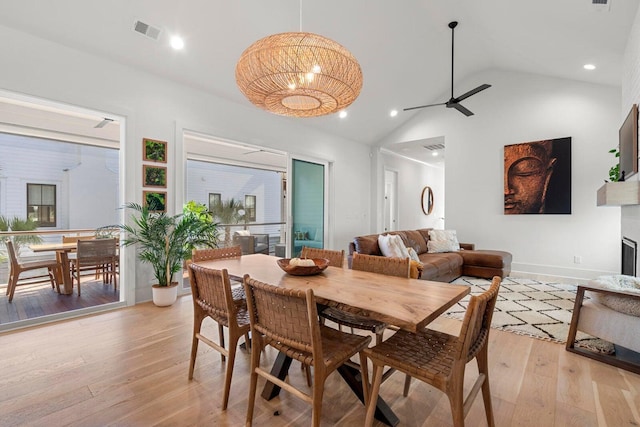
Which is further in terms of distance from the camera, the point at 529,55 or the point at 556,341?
the point at 529,55

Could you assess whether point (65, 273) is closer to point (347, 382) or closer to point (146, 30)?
point (146, 30)

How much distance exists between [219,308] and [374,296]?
97 cm

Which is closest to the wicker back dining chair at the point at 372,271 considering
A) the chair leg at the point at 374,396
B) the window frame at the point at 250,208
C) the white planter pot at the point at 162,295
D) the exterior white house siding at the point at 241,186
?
the chair leg at the point at 374,396

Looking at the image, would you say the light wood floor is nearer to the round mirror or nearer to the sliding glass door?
the sliding glass door

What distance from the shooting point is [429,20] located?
4.17 m

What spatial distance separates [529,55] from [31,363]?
6800 mm

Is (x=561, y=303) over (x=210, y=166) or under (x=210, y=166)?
under

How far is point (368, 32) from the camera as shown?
399 cm

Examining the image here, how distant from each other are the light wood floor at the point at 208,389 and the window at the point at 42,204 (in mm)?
1900

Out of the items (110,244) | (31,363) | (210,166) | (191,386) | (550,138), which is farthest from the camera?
(210,166)

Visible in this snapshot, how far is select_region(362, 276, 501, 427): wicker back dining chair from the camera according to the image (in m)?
1.25

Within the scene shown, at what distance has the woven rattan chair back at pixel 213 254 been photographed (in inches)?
104

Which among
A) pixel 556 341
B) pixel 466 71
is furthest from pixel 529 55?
pixel 556 341

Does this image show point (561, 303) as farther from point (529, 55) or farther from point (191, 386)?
point (191, 386)
